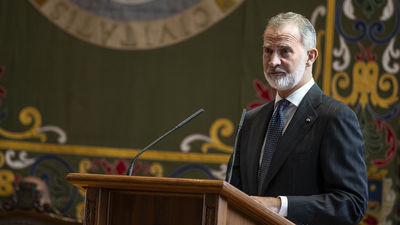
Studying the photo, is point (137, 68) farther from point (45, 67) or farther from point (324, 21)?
point (324, 21)

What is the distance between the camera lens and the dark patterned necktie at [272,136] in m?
2.50

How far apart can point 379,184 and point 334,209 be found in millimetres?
2353

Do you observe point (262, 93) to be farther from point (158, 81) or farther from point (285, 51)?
point (285, 51)

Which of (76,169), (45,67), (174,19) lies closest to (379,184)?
(174,19)

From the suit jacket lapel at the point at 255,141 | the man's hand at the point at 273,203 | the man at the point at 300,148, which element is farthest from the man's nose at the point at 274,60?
the man's hand at the point at 273,203

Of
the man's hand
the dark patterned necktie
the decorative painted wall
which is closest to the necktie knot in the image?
the dark patterned necktie

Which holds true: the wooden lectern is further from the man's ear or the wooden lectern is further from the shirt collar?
the man's ear

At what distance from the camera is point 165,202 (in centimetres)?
194

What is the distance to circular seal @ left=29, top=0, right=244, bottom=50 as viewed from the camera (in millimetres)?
4535

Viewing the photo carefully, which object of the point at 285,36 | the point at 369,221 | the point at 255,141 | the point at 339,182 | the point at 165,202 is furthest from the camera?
the point at 369,221

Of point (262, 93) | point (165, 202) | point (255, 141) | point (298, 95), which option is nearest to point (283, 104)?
point (298, 95)

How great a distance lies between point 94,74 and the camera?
453 cm

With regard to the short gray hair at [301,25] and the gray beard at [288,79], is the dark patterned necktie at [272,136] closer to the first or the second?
the gray beard at [288,79]

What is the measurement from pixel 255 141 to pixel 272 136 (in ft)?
0.37
